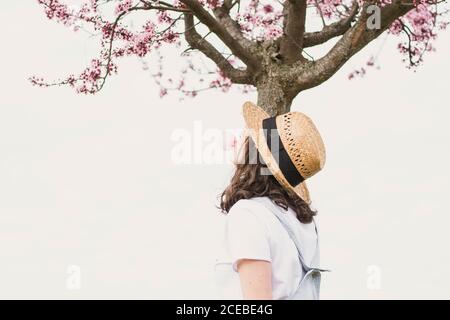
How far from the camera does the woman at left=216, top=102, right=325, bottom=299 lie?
2.48m

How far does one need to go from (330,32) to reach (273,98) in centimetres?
157

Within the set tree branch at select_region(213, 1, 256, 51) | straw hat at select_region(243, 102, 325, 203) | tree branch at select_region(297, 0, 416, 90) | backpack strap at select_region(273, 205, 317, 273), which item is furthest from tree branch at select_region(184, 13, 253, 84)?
backpack strap at select_region(273, 205, 317, 273)

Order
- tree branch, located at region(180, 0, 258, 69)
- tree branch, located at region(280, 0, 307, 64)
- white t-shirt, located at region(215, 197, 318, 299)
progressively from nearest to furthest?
white t-shirt, located at region(215, 197, 318, 299)
tree branch, located at region(180, 0, 258, 69)
tree branch, located at region(280, 0, 307, 64)

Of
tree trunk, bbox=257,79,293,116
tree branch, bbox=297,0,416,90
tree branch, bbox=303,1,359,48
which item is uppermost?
tree branch, bbox=303,1,359,48

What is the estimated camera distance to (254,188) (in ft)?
8.87

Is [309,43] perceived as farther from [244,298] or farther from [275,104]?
[244,298]

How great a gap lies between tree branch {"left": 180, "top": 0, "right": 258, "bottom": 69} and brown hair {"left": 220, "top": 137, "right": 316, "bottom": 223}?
4.29 metres

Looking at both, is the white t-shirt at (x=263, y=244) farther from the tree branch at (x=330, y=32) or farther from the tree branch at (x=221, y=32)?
the tree branch at (x=330, y=32)

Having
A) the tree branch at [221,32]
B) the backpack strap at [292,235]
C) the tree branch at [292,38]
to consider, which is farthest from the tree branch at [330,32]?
the backpack strap at [292,235]

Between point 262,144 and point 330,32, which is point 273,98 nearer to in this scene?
point 330,32

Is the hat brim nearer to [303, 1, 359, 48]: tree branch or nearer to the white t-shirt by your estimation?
the white t-shirt

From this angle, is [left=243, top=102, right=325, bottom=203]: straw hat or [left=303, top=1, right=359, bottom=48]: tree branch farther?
[left=303, top=1, right=359, bottom=48]: tree branch
